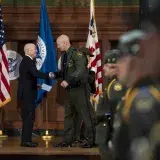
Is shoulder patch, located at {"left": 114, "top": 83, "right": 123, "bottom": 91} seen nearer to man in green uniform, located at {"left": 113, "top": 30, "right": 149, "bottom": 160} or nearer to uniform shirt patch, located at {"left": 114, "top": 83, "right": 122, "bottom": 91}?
uniform shirt patch, located at {"left": 114, "top": 83, "right": 122, "bottom": 91}

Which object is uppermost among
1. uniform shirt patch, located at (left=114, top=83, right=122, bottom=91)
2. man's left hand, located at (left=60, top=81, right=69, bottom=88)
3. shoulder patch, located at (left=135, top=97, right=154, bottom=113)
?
shoulder patch, located at (left=135, top=97, right=154, bottom=113)

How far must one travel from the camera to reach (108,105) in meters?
4.94

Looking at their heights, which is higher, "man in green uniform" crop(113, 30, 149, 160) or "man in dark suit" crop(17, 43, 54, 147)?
"man in green uniform" crop(113, 30, 149, 160)

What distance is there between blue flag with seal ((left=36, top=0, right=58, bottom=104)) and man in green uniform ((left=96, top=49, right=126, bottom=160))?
13.1 feet

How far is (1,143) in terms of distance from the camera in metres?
8.43

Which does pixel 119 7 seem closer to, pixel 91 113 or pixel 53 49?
pixel 53 49

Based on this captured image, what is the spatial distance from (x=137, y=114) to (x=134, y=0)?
7759mm

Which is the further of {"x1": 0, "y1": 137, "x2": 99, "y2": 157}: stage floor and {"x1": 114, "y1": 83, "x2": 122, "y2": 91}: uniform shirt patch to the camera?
{"x1": 0, "y1": 137, "x2": 99, "y2": 157}: stage floor

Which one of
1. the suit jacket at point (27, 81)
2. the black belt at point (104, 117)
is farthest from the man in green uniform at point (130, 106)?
the suit jacket at point (27, 81)

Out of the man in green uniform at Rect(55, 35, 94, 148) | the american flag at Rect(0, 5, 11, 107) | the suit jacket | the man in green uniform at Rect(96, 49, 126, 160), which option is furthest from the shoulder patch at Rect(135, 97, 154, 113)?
the american flag at Rect(0, 5, 11, 107)

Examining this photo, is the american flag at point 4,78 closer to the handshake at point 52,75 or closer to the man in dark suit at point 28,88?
the man in dark suit at point 28,88

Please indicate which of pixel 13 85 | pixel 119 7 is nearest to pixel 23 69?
pixel 13 85

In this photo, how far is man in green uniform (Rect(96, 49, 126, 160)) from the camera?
15.5 feet

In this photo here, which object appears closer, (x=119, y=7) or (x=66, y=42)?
(x=66, y=42)
